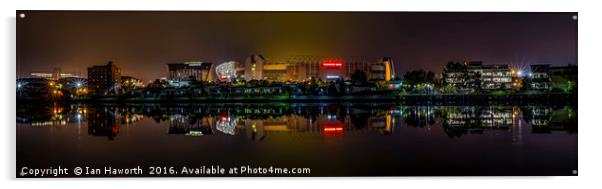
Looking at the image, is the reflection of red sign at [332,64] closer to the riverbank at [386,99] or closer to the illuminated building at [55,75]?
the riverbank at [386,99]

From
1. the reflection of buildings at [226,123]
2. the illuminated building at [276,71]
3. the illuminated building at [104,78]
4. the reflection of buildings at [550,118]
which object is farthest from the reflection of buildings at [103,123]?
the reflection of buildings at [550,118]

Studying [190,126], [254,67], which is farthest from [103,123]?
[254,67]

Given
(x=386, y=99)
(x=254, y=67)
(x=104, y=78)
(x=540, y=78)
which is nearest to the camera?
(x=104, y=78)

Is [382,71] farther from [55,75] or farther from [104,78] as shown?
[55,75]

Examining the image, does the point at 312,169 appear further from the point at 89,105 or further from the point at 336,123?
the point at 89,105

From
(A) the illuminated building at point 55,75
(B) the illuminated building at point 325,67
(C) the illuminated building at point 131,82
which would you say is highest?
(B) the illuminated building at point 325,67
